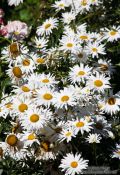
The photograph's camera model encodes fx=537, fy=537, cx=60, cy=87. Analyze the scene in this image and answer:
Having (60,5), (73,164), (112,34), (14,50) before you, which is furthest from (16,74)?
(60,5)

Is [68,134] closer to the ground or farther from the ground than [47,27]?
closer to the ground

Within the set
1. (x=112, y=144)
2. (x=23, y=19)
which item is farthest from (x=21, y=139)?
(x=23, y=19)

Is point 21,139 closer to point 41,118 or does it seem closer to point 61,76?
point 41,118

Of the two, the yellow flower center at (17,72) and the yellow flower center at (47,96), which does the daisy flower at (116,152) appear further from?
the yellow flower center at (17,72)

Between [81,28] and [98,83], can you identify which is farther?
[81,28]

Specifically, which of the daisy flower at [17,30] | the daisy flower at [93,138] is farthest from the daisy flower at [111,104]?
the daisy flower at [17,30]

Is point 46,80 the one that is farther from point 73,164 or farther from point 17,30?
point 17,30
